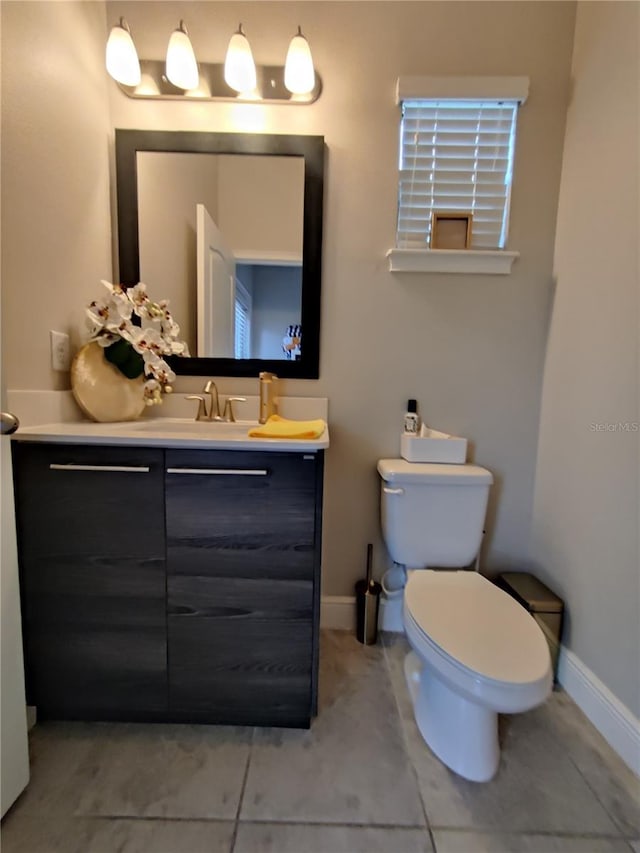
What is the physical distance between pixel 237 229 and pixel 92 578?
4.17 feet

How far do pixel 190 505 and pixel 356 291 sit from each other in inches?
39.1

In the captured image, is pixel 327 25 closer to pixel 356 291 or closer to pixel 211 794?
pixel 356 291

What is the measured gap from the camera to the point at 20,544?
1.12m

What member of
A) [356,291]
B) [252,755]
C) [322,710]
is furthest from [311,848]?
[356,291]

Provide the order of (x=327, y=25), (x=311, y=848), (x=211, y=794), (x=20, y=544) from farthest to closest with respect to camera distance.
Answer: (x=327, y=25) < (x=20, y=544) < (x=211, y=794) < (x=311, y=848)

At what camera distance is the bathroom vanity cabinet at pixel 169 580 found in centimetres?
110

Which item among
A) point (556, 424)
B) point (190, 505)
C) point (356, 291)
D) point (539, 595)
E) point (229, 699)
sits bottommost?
point (229, 699)

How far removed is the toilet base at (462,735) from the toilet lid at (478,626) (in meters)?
0.11

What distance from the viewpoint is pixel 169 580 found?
113 centimetres

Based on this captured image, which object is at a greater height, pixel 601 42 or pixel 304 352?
pixel 601 42

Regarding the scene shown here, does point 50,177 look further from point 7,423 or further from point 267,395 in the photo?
point 267,395

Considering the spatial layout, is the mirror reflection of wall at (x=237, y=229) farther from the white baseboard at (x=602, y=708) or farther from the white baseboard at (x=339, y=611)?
the white baseboard at (x=602, y=708)

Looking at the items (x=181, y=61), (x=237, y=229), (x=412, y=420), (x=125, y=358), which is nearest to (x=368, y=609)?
(x=412, y=420)

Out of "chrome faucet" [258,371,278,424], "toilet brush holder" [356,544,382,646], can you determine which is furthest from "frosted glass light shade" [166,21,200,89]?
"toilet brush holder" [356,544,382,646]
